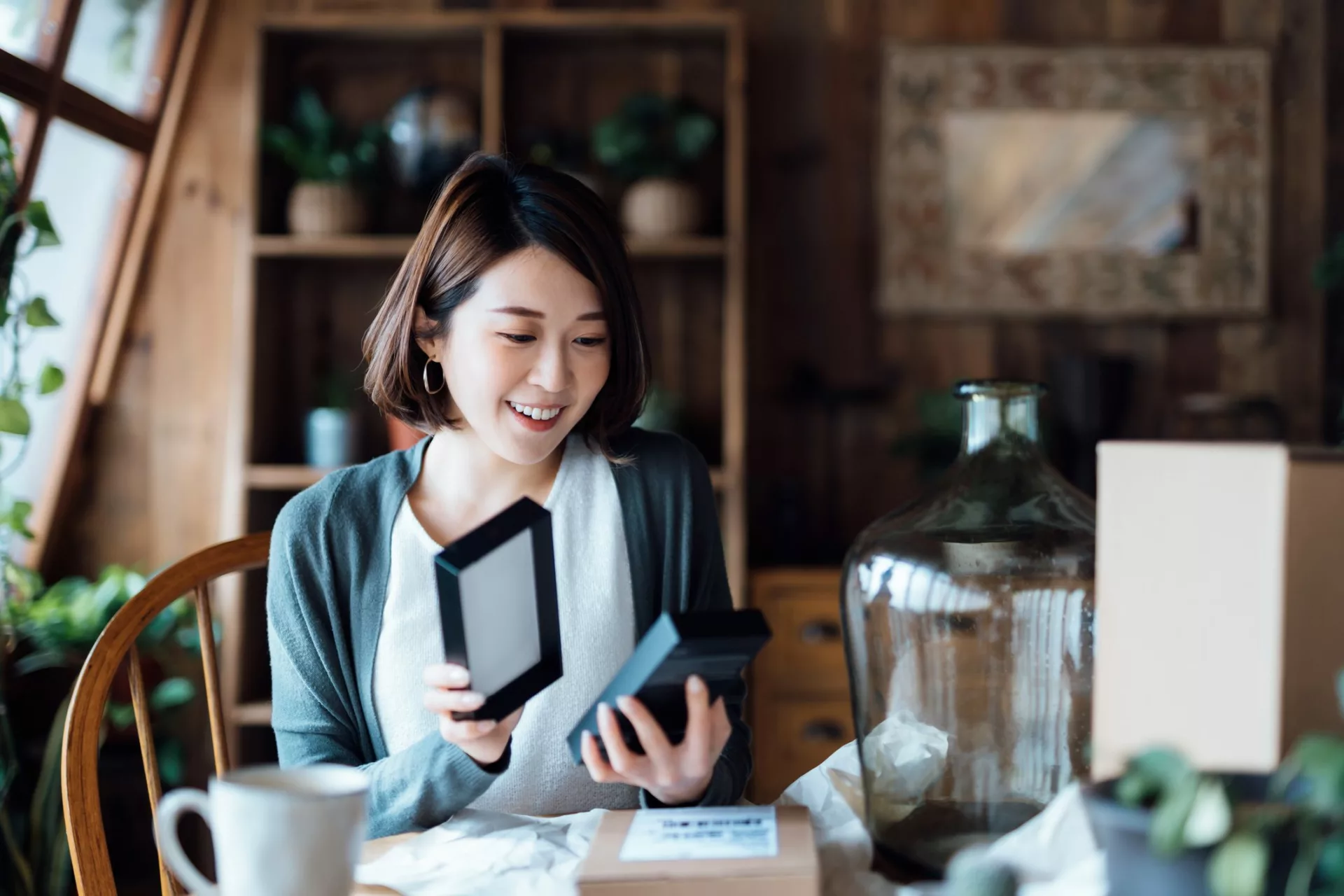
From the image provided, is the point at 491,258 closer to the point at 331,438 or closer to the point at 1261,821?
the point at 1261,821

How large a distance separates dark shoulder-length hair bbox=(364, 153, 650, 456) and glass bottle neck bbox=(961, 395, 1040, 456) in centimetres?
44

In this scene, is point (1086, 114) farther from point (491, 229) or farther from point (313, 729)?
point (313, 729)

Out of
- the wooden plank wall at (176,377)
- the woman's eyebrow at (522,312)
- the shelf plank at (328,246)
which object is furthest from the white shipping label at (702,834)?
the wooden plank wall at (176,377)

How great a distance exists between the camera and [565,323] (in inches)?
43.1

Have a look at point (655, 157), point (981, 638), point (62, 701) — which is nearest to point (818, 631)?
point (655, 157)

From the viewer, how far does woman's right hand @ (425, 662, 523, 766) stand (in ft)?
2.46

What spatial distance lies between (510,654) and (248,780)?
0.20m

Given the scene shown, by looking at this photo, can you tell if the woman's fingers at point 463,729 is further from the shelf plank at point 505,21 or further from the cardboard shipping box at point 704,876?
the shelf plank at point 505,21

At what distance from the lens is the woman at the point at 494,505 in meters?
1.10

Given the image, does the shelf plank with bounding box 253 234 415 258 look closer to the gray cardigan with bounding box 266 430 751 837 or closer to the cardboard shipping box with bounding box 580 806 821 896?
the gray cardigan with bounding box 266 430 751 837

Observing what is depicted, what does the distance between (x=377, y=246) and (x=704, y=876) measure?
2.22m

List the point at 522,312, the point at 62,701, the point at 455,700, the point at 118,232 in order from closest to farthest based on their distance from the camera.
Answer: the point at 455,700 → the point at 522,312 → the point at 62,701 → the point at 118,232

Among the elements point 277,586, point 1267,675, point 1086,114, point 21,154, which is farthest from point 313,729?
point 1086,114

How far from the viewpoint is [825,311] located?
117 inches
